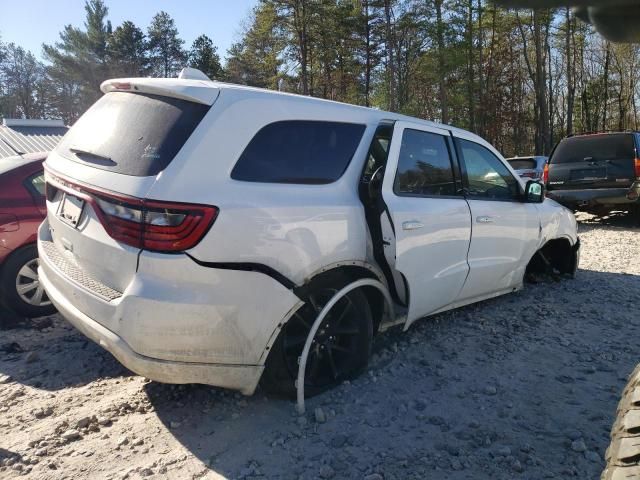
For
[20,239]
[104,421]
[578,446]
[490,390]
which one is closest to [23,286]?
[20,239]

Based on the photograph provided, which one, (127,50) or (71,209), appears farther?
(127,50)

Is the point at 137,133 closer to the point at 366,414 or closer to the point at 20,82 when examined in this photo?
the point at 366,414

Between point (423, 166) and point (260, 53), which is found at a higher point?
point (260, 53)

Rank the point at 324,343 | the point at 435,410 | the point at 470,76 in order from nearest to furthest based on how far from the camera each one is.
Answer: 1. the point at 435,410
2. the point at 324,343
3. the point at 470,76

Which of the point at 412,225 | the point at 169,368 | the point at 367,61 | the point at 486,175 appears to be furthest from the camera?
the point at 367,61

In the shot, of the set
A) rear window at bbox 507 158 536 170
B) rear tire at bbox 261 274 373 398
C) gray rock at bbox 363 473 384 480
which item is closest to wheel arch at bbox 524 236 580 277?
rear tire at bbox 261 274 373 398

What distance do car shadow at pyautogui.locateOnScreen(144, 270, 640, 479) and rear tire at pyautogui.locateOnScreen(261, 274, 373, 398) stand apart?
11cm

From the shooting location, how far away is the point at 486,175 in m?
4.53

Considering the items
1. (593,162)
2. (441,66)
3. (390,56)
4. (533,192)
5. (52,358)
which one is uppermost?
(390,56)

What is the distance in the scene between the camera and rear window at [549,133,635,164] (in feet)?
32.7

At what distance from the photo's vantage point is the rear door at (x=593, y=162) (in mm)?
9844

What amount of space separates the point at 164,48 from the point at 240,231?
4757cm

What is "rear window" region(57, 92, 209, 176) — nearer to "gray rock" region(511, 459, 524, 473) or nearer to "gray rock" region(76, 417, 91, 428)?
"gray rock" region(76, 417, 91, 428)

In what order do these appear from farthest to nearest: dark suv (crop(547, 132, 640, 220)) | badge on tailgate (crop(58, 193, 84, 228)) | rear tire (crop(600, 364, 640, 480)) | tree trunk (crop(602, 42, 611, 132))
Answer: tree trunk (crop(602, 42, 611, 132)) < dark suv (crop(547, 132, 640, 220)) < badge on tailgate (crop(58, 193, 84, 228)) < rear tire (crop(600, 364, 640, 480))
